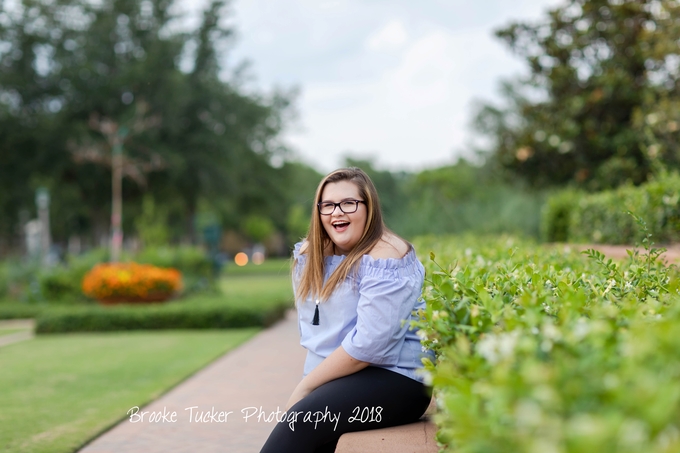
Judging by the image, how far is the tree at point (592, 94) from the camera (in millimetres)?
11422

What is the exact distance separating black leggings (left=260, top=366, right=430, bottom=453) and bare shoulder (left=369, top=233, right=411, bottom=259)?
1.62 feet

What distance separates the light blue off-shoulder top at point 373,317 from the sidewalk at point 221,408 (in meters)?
1.65

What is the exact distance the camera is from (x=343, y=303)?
3062mm

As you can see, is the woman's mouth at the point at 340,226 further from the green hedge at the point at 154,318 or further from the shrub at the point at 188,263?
the shrub at the point at 188,263

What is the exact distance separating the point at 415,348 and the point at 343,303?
14.7 inches

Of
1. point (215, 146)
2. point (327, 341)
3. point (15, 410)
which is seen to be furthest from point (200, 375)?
point (215, 146)

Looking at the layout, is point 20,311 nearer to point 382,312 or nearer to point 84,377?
point 84,377

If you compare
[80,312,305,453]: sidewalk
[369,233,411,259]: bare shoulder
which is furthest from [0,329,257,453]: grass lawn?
[369,233,411,259]: bare shoulder

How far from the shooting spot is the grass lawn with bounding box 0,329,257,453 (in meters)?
5.14

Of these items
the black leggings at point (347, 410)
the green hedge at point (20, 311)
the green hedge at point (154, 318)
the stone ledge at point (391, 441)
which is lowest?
the green hedge at point (20, 311)

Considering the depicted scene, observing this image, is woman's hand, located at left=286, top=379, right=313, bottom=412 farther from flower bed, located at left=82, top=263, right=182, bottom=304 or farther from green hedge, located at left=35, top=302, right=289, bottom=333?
flower bed, located at left=82, top=263, right=182, bottom=304

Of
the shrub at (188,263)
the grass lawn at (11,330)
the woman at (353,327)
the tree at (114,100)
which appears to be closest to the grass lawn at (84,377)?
the grass lawn at (11,330)

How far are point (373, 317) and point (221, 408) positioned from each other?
3275 mm

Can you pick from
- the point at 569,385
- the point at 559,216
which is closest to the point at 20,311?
the point at 559,216
